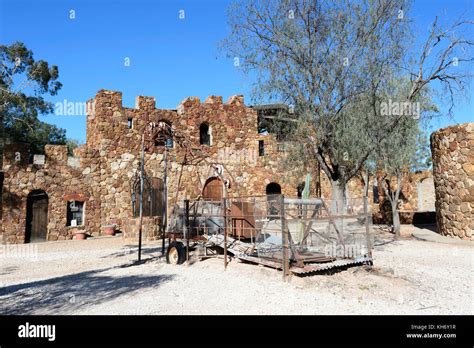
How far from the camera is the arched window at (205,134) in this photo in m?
19.8

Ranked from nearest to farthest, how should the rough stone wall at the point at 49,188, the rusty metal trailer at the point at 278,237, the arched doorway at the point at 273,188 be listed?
the rusty metal trailer at the point at 278,237
the rough stone wall at the point at 49,188
the arched doorway at the point at 273,188

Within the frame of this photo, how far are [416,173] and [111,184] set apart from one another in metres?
19.6

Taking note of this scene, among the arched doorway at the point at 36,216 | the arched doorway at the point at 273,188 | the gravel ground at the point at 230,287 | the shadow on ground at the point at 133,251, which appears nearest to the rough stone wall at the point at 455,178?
the gravel ground at the point at 230,287

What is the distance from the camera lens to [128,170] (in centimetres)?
1738

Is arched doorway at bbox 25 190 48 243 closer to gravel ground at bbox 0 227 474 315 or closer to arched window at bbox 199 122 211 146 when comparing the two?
gravel ground at bbox 0 227 474 315

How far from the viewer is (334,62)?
31.6ft

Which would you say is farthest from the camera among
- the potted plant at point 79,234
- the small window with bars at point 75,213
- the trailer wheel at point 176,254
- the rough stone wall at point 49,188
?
the small window with bars at point 75,213

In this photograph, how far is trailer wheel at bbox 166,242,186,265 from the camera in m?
9.84

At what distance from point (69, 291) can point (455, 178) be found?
13.0 metres

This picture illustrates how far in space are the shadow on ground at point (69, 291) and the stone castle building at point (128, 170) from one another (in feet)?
17.7

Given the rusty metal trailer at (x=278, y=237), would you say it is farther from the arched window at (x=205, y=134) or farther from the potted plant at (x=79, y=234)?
the arched window at (x=205, y=134)

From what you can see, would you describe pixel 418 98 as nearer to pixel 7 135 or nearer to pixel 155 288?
pixel 155 288

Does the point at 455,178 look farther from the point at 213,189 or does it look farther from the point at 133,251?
the point at 133,251

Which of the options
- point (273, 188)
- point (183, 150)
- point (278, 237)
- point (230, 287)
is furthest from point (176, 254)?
point (273, 188)
